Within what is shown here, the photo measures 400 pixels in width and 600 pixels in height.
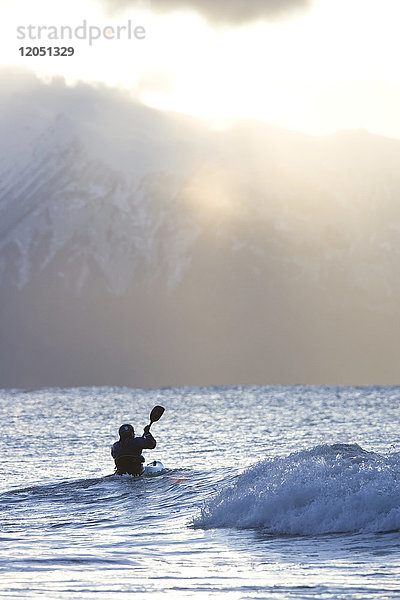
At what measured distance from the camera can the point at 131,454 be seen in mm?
29016

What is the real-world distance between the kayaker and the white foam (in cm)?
650

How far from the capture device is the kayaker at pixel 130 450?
28766 mm

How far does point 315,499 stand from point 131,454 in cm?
1089

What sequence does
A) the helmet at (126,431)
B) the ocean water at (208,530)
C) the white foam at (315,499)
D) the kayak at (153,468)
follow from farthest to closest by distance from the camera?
the kayak at (153,468), the helmet at (126,431), the white foam at (315,499), the ocean water at (208,530)

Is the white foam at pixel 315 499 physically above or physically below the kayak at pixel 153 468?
above

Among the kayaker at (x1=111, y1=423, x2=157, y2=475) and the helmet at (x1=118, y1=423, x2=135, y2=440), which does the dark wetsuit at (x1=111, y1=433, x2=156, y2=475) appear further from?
the helmet at (x1=118, y1=423, x2=135, y2=440)

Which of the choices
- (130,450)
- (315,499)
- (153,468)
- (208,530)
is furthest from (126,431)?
(315,499)

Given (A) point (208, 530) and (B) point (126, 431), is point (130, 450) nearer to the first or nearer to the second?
(B) point (126, 431)

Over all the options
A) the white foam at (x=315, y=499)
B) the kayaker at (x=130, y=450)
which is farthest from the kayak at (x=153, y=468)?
the white foam at (x=315, y=499)

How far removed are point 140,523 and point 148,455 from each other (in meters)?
19.0

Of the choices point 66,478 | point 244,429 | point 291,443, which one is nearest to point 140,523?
point 66,478

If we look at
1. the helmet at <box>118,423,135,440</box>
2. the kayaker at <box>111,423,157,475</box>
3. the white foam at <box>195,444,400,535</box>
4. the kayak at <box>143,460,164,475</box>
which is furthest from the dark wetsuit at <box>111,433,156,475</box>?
the white foam at <box>195,444,400,535</box>

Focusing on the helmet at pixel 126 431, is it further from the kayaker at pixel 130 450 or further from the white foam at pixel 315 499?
the white foam at pixel 315 499

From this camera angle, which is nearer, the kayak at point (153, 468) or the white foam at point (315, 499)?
the white foam at point (315, 499)
